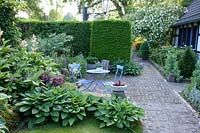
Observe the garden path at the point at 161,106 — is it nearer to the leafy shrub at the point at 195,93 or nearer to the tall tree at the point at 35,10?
the leafy shrub at the point at 195,93

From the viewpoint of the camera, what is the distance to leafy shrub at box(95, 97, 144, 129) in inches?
218

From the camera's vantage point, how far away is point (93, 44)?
1388cm

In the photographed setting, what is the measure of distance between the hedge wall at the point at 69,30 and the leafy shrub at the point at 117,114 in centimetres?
938

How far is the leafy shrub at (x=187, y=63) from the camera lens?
38.4ft

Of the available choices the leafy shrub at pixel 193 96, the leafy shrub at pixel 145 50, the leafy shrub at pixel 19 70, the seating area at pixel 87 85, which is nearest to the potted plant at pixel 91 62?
the seating area at pixel 87 85

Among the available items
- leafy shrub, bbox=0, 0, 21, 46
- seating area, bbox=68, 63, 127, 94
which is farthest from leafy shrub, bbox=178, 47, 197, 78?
leafy shrub, bbox=0, 0, 21, 46

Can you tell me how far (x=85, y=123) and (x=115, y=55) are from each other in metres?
8.29

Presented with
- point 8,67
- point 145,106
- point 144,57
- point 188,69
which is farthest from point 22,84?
point 144,57

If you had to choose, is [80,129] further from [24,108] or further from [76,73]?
[76,73]

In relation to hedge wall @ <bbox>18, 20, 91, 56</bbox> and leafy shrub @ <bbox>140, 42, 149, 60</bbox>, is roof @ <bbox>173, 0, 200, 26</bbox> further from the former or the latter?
hedge wall @ <bbox>18, 20, 91, 56</bbox>

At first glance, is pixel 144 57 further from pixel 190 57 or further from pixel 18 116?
pixel 18 116

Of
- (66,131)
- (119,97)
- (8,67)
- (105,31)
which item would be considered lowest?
(66,131)

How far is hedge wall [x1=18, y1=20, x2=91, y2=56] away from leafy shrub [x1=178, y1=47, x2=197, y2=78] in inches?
217

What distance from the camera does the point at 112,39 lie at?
44.9 ft
